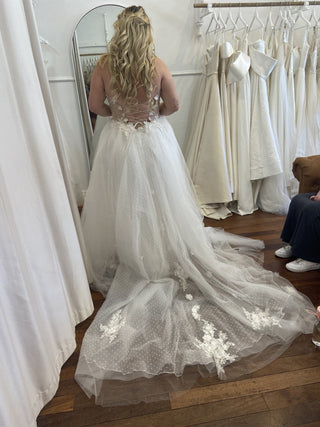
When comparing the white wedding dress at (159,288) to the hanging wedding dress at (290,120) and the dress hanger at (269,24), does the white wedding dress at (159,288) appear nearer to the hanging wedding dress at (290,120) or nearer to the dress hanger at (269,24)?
the hanging wedding dress at (290,120)

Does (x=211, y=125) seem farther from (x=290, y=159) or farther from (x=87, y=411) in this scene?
(x=87, y=411)

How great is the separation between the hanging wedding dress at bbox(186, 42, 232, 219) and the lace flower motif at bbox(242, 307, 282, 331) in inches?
45.8

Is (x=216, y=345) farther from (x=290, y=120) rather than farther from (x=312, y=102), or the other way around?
(x=312, y=102)

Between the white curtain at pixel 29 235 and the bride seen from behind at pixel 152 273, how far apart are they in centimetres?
20

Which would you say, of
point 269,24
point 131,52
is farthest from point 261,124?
point 131,52

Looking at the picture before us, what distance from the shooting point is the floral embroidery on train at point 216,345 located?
1113 mm

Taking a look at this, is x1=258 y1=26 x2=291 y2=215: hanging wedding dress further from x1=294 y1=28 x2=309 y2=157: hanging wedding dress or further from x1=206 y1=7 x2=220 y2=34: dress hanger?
x1=206 y1=7 x2=220 y2=34: dress hanger

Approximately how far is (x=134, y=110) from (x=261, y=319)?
1.21 metres

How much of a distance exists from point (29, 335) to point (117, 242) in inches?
27.1

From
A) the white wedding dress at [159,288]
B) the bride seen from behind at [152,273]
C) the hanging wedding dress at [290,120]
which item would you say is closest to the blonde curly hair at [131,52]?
the bride seen from behind at [152,273]

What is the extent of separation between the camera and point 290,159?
242cm

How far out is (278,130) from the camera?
2354 millimetres

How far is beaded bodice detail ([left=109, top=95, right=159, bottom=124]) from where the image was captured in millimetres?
1395

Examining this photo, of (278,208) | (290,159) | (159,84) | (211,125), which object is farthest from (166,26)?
(278,208)
